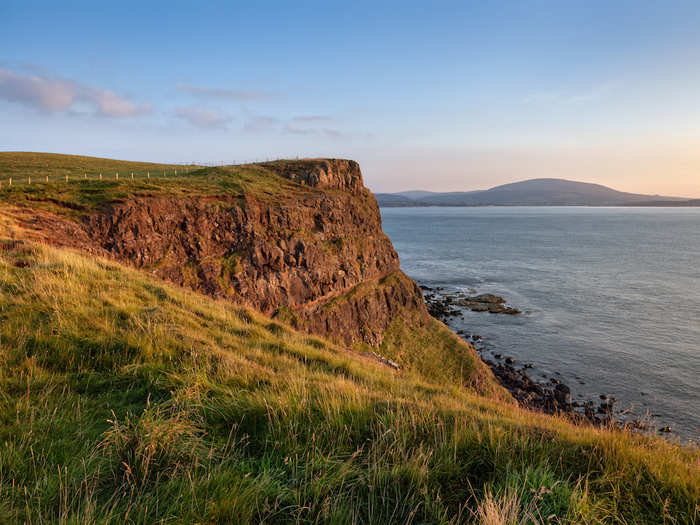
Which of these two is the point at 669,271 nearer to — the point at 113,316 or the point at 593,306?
the point at 593,306

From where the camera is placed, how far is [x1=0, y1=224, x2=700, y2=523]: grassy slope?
2562 millimetres

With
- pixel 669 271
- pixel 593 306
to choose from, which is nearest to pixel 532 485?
pixel 593 306

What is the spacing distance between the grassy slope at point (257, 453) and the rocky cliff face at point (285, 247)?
1646 centimetres

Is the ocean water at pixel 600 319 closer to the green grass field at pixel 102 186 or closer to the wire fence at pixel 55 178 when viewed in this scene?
the green grass field at pixel 102 186

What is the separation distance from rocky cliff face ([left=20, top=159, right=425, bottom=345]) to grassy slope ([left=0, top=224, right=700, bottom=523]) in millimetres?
16464

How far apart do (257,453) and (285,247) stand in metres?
29.2

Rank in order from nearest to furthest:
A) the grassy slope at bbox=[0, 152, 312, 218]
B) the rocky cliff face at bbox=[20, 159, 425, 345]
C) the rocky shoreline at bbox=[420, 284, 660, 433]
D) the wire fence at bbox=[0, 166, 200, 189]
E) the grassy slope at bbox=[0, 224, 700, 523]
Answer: the grassy slope at bbox=[0, 224, 700, 523]
the grassy slope at bbox=[0, 152, 312, 218]
the rocky cliff face at bbox=[20, 159, 425, 345]
the wire fence at bbox=[0, 166, 200, 189]
the rocky shoreline at bbox=[420, 284, 660, 433]

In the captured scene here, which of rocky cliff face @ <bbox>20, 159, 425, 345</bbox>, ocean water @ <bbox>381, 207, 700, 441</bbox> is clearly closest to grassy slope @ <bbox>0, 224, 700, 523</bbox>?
ocean water @ <bbox>381, 207, 700, 441</bbox>

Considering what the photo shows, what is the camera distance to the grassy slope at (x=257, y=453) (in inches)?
101

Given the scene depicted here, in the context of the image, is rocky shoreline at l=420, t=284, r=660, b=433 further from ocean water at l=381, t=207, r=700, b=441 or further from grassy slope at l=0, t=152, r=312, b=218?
grassy slope at l=0, t=152, r=312, b=218

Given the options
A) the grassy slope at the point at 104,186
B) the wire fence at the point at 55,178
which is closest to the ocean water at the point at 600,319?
the grassy slope at the point at 104,186

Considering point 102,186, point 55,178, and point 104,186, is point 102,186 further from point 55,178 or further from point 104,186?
point 55,178

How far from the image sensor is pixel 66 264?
9.20m

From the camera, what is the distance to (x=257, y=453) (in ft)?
11.0
